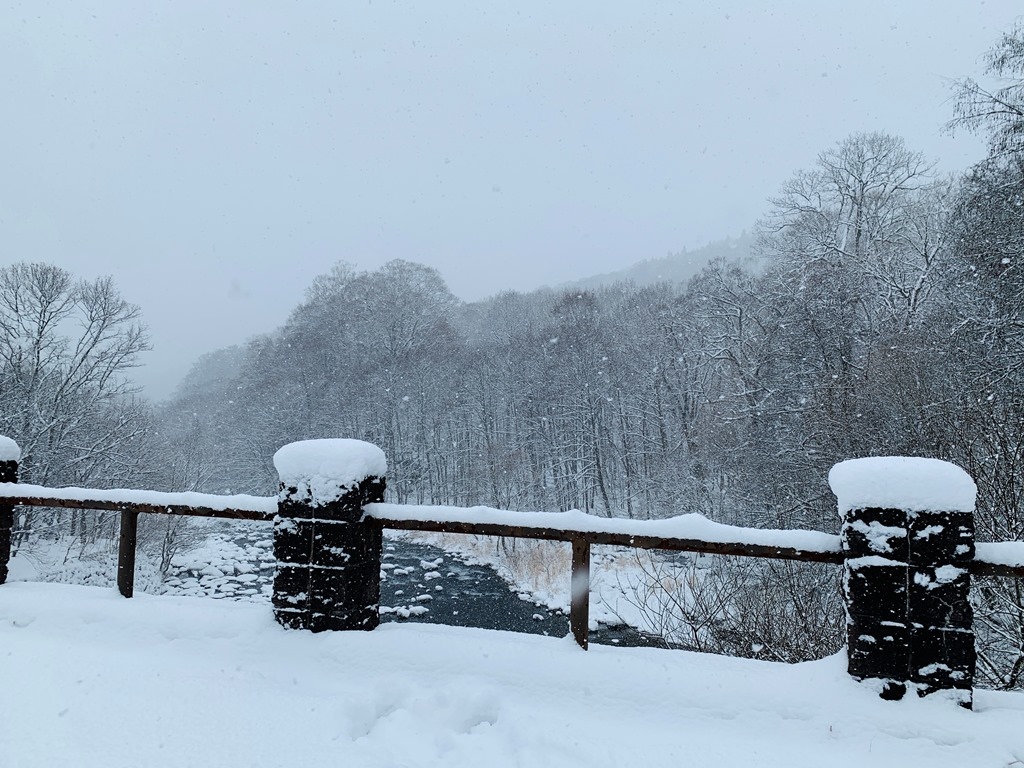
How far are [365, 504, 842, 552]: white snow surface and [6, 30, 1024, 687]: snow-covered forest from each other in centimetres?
368

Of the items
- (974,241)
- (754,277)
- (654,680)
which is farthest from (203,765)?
(754,277)

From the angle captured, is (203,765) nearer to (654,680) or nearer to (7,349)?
(654,680)

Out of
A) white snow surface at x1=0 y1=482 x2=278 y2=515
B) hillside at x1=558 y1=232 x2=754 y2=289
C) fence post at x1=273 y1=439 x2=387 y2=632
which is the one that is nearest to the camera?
fence post at x1=273 y1=439 x2=387 y2=632

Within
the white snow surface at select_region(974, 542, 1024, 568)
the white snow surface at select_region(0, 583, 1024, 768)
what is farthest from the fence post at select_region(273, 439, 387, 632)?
the white snow surface at select_region(974, 542, 1024, 568)

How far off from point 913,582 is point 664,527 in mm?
1137

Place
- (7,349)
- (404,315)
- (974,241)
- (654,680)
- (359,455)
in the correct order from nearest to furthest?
(654,680) → (359,455) → (974,241) → (7,349) → (404,315)

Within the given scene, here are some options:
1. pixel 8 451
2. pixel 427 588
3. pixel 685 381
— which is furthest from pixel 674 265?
pixel 8 451

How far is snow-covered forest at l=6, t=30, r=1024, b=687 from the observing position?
10359 millimetres

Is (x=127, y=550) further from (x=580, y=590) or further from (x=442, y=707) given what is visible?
(x=580, y=590)

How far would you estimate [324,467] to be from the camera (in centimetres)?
355

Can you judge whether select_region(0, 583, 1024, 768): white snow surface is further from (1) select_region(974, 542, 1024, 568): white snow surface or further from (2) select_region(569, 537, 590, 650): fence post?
(1) select_region(974, 542, 1024, 568): white snow surface

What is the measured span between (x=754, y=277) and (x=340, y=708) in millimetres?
26235

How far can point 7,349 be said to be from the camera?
17.2 metres

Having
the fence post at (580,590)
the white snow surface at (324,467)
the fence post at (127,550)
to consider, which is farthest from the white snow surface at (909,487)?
the fence post at (127,550)
